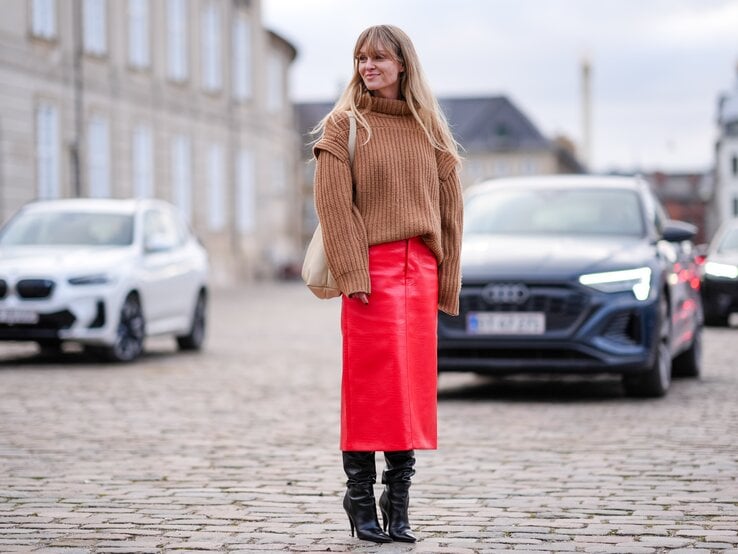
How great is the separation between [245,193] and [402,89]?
4113cm

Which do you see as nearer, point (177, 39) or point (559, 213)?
point (559, 213)

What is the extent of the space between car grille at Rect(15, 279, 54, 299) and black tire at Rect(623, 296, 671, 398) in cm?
574

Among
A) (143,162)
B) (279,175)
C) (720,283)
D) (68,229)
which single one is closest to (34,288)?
(68,229)

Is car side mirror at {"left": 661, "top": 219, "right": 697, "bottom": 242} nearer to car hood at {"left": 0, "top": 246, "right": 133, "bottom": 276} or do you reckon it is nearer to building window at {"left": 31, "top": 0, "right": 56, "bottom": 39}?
car hood at {"left": 0, "top": 246, "right": 133, "bottom": 276}

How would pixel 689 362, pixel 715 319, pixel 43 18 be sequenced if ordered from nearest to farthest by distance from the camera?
pixel 689 362 < pixel 715 319 < pixel 43 18

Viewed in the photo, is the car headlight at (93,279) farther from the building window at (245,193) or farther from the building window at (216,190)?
the building window at (245,193)

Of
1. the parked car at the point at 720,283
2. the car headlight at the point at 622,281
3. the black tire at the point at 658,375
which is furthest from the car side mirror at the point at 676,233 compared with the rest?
the parked car at the point at 720,283

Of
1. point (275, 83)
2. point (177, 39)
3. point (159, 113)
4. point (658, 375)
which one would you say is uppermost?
point (275, 83)

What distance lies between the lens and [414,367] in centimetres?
544

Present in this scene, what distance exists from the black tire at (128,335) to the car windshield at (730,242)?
10228mm

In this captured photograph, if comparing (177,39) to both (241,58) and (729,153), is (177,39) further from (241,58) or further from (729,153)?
(729,153)

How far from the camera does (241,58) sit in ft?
152

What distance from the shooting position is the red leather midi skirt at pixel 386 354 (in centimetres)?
535

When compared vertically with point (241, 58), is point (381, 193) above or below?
below
